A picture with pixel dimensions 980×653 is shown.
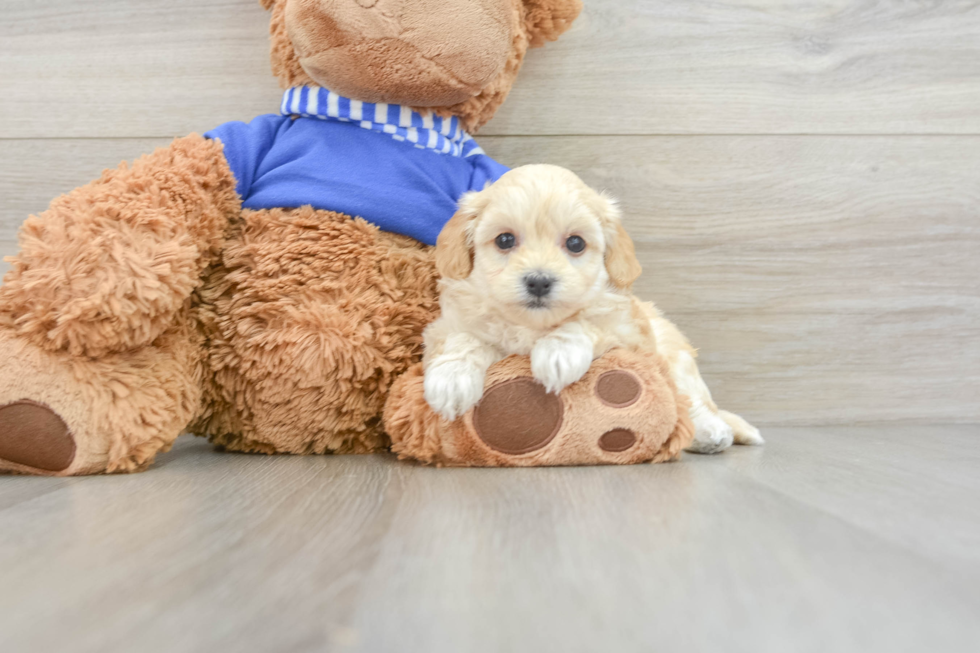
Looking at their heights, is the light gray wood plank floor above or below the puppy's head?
below

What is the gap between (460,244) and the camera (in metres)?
1.00

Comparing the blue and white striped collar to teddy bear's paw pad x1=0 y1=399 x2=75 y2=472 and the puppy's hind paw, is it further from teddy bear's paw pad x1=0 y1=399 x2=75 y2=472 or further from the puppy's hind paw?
the puppy's hind paw

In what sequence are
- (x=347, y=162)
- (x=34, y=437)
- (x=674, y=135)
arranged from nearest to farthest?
(x=34, y=437), (x=347, y=162), (x=674, y=135)

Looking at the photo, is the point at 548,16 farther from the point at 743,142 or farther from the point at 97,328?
the point at 97,328

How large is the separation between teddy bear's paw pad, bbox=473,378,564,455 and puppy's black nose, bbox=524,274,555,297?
0.41 feet

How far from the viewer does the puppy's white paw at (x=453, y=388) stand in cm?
91

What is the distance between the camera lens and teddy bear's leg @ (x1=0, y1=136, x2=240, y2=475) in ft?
2.87

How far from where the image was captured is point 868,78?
1447 mm

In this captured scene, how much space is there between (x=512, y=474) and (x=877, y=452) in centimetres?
68

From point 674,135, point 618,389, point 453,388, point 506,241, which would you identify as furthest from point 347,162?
point 674,135

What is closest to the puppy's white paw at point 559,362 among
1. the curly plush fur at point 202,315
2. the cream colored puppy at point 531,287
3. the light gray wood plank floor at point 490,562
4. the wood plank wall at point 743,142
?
the cream colored puppy at point 531,287

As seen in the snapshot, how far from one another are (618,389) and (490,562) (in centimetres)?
46

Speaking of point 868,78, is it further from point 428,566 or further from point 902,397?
point 428,566

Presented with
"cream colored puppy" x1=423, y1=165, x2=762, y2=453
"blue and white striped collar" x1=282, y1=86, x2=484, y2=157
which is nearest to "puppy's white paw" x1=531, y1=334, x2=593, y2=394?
"cream colored puppy" x1=423, y1=165, x2=762, y2=453
